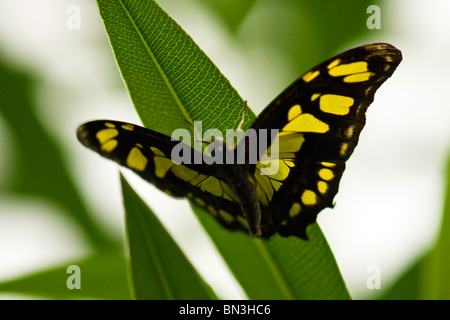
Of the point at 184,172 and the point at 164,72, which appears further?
the point at 184,172

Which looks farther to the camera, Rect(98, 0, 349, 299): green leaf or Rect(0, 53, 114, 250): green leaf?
Rect(0, 53, 114, 250): green leaf

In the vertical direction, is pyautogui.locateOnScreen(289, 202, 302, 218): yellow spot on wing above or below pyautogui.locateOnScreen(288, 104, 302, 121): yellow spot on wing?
below

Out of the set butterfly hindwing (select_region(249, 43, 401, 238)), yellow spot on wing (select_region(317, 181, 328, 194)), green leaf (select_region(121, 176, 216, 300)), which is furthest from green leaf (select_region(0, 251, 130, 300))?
yellow spot on wing (select_region(317, 181, 328, 194))

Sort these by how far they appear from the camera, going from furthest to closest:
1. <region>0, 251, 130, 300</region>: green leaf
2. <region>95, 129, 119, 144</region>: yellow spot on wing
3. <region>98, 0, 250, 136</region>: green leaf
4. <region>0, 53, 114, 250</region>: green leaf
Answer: <region>0, 53, 114, 250</region>: green leaf → <region>0, 251, 130, 300</region>: green leaf → <region>95, 129, 119, 144</region>: yellow spot on wing → <region>98, 0, 250, 136</region>: green leaf

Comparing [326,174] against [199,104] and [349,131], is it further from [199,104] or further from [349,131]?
[199,104]

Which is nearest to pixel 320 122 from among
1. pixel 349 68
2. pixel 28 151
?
pixel 349 68

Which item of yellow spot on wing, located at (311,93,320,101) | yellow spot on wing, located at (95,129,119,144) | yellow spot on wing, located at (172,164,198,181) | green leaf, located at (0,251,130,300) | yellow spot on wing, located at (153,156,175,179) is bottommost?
green leaf, located at (0,251,130,300)

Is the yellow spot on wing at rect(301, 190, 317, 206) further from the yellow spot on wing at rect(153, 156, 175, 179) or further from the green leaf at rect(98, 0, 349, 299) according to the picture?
the yellow spot on wing at rect(153, 156, 175, 179)
